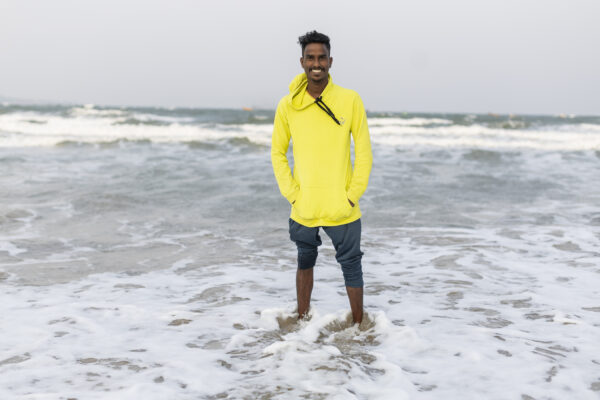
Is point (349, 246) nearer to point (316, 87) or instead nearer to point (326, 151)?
point (326, 151)

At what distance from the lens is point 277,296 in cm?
452

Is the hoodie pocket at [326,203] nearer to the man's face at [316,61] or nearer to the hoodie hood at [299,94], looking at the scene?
the hoodie hood at [299,94]

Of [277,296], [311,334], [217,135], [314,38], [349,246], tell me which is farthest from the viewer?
[217,135]

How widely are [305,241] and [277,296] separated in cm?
129

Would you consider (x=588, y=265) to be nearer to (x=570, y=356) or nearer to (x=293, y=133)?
(x=570, y=356)

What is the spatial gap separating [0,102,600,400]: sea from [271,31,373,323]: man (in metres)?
0.86

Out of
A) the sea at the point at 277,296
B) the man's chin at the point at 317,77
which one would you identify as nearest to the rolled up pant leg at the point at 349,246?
the sea at the point at 277,296

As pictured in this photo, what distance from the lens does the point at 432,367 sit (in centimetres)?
307

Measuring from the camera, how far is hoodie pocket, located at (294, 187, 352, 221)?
3184 millimetres

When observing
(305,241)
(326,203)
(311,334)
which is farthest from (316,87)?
(311,334)

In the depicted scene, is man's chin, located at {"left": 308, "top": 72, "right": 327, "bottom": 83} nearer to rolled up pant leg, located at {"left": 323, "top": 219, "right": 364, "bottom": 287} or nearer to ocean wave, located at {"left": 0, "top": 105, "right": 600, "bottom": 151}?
rolled up pant leg, located at {"left": 323, "top": 219, "right": 364, "bottom": 287}

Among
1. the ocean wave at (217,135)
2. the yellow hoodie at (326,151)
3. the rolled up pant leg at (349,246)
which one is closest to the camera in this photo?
the yellow hoodie at (326,151)

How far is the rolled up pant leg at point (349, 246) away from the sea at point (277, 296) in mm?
445

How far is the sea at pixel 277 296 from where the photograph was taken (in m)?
2.88
